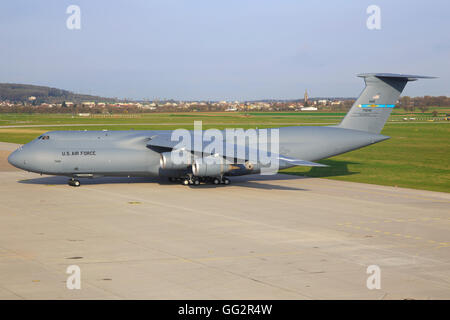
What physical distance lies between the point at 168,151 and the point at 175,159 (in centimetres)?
129

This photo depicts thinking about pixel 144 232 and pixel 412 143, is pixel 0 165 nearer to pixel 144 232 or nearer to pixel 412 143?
pixel 144 232

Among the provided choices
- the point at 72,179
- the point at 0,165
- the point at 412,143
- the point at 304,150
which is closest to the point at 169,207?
the point at 72,179

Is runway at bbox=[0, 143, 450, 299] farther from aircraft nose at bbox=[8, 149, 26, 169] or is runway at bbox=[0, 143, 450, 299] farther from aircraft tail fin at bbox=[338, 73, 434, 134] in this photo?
aircraft tail fin at bbox=[338, 73, 434, 134]

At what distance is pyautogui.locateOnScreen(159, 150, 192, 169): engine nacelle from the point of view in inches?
1273

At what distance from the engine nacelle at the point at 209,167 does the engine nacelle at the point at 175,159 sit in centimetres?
83

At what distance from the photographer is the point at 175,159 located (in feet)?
106

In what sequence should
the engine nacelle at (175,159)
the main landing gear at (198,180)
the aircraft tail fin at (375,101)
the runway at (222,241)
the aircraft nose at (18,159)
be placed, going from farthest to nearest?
the aircraft tail fin at (375,101) < the main landing gear at (198,180) < the engine nacelle at (175,159) < the aircraft nose at (18,159) < the runway at (222,241)

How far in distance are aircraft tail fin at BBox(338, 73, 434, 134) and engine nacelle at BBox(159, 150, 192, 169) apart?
1148 centimetres

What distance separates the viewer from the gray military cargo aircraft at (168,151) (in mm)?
31984

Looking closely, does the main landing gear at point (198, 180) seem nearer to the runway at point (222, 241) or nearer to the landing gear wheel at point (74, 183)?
the runway at point (222, 241)

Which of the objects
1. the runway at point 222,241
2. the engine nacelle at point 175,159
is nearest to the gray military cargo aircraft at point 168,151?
the engine nacelle at point 175,159

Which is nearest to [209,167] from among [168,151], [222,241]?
[168,151]

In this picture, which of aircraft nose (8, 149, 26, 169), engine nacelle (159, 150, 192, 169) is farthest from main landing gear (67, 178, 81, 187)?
engine nacelle (159, 150, 192, 169)
